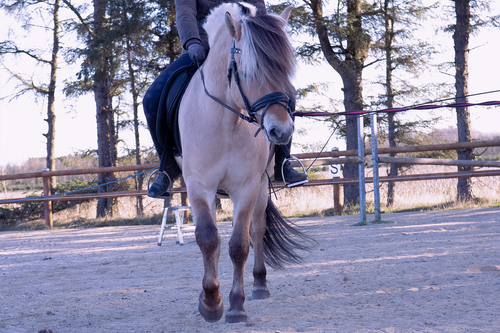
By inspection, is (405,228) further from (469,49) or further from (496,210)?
(469,49)

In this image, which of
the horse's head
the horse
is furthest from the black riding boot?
the horse's head

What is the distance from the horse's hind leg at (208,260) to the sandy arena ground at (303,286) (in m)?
0.11

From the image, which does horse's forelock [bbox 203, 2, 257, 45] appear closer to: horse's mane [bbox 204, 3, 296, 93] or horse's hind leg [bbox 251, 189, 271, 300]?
horse's mane [bbox 204, 3, 296, 93]

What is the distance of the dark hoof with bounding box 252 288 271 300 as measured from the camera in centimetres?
346

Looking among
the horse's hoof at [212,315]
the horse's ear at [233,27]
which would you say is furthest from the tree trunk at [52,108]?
the horse's ear at [233,27]

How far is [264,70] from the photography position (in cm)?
233

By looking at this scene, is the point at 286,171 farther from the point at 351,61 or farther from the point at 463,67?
the point at 463,67

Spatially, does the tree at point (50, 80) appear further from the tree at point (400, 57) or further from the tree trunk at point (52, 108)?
the tree at point (400, 57)

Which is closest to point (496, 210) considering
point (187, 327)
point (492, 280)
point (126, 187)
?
point (492, 280)

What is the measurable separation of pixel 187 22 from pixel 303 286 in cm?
246

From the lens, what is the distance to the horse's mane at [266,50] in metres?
2.34

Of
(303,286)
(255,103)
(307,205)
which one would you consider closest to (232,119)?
(255,103)

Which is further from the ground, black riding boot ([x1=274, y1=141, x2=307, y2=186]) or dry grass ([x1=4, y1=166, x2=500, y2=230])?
black riding boot ([x1=274, y1=141, x2=307, y2=186])

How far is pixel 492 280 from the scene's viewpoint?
3.34 m
